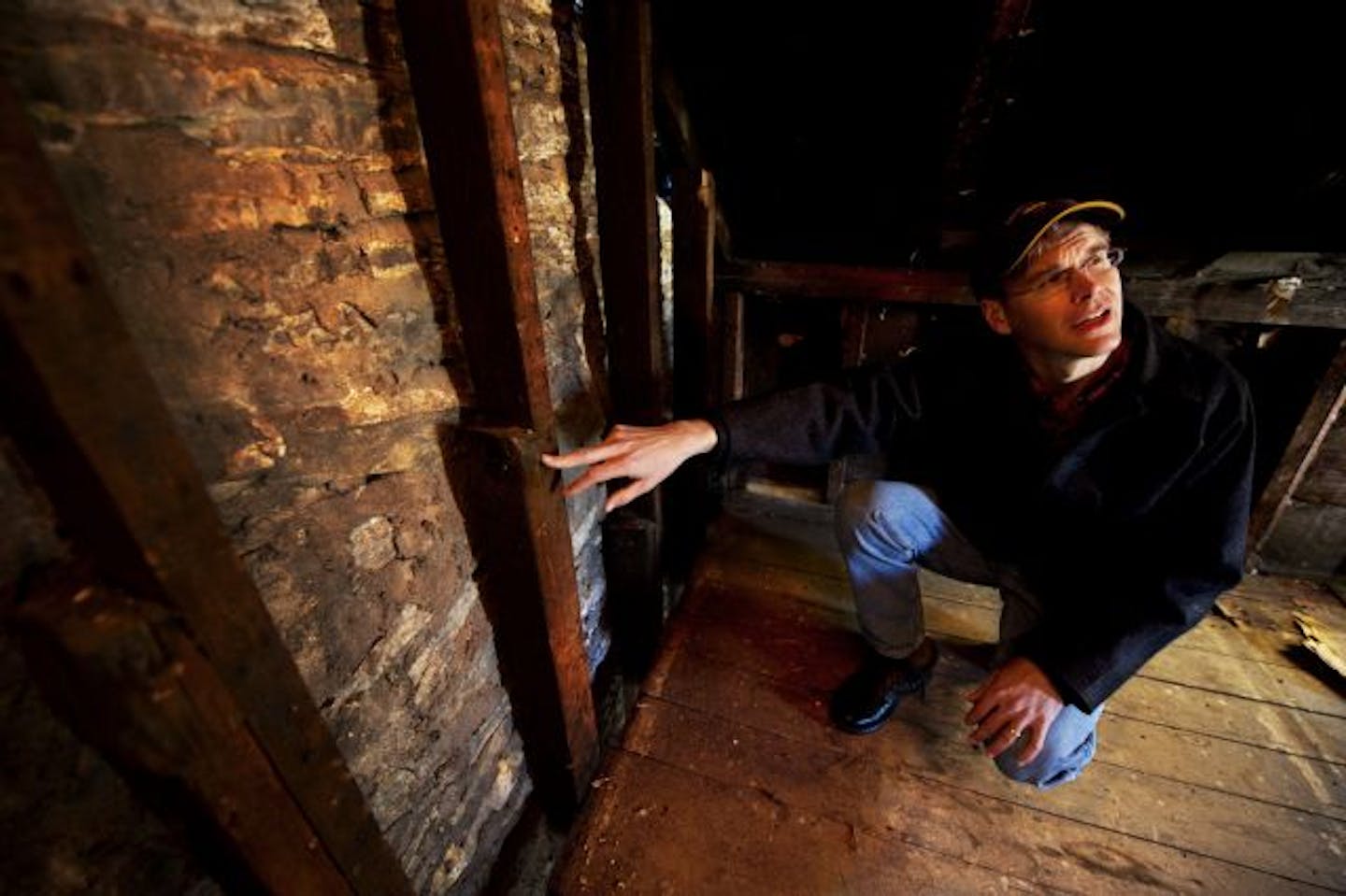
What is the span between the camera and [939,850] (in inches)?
56.5

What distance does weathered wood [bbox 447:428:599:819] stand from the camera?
120 cm

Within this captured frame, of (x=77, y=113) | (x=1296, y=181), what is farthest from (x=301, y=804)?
(x=1296, y=181)

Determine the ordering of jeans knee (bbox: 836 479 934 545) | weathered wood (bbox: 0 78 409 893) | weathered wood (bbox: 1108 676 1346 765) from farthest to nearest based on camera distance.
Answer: jeans knee (bbox: 836 479 934 545), weathered wood (bbox: 1108 676 1346 765), weathered wood (bbox: 0 78 409 893)

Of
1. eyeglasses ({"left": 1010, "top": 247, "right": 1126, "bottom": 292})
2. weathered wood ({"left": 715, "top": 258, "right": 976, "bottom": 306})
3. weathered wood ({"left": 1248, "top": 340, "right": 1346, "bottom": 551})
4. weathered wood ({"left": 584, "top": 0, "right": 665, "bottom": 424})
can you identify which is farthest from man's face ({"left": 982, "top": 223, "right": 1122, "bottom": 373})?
weathered wood ({"left": 1248, "top": 340, "right": 1346, "bottom": 551})

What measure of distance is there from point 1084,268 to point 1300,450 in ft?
4.98

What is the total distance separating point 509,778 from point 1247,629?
8.81 feet

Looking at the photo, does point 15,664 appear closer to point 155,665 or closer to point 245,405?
point 155,665

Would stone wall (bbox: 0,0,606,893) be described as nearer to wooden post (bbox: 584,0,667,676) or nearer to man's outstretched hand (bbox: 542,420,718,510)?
wooden post (bbox: 584,0,667,676)

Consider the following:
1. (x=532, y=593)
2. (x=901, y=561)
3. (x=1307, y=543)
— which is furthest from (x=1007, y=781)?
(x=1307, y=543)

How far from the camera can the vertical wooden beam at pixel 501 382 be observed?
909 mm

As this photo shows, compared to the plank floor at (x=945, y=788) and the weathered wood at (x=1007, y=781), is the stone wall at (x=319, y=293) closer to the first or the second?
the plank floor at (x=945, y=788)

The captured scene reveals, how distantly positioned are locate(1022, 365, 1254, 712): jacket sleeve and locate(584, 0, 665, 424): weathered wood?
1315 mm

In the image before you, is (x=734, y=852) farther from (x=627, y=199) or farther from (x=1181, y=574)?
(x=627, y=199)

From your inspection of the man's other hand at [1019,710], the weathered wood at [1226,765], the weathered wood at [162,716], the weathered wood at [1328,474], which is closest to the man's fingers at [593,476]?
the weathered wood at [162,716]
